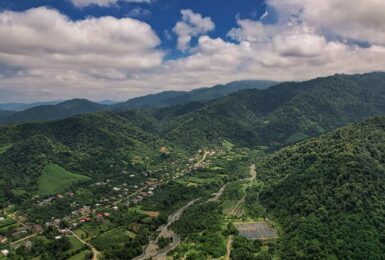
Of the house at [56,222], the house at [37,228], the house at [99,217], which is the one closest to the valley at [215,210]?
the house at [37,228]

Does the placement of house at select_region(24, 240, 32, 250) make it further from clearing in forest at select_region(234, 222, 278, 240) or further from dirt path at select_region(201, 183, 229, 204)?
dirt path at select_region(201, 183, 229, 204)

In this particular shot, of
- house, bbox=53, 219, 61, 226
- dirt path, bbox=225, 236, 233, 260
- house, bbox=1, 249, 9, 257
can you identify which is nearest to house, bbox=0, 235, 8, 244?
house, bbox=1, 249, 9, 257

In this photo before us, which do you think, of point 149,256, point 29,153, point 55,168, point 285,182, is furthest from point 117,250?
point 29,153

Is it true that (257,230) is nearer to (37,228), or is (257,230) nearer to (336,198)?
(336,198)

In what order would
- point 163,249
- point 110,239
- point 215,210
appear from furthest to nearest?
point 215,210
point 110,239
point 163,249

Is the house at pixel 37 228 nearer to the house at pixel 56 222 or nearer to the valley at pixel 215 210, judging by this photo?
A: the valley at pixel 215 210

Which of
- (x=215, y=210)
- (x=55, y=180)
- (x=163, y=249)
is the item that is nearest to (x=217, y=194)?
(x=215, y=210)
